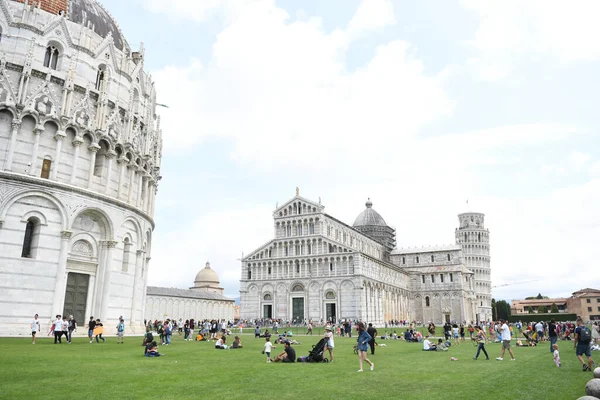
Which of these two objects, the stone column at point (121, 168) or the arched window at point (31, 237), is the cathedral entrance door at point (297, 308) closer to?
the stone column at point (121, 168)

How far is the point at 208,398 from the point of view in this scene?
896 cm

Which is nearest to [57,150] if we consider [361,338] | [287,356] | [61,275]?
[61,275]

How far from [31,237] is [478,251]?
108143mm

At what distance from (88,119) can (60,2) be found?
9424mm

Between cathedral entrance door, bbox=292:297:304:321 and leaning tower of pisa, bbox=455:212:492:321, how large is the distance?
58.2 meters

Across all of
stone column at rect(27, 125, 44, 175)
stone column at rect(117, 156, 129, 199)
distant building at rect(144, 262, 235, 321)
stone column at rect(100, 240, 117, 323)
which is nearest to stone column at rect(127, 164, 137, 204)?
stone column at rect(117, 156, 129, 199)

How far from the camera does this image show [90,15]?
32.6 m

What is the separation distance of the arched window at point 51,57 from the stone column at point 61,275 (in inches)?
434

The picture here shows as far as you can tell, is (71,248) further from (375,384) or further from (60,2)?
(375,384)

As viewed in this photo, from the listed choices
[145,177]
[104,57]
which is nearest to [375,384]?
[145,177]

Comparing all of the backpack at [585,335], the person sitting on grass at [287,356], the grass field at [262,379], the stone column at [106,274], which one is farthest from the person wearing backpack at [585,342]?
the stone column at [106,274]

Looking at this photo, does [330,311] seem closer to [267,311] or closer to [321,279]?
[321,279]

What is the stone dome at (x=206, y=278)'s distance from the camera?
95062 mm

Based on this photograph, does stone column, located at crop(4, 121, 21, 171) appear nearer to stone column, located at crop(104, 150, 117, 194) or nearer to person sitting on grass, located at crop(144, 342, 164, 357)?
stone column, located at crop(104, 150, 117, 194)
